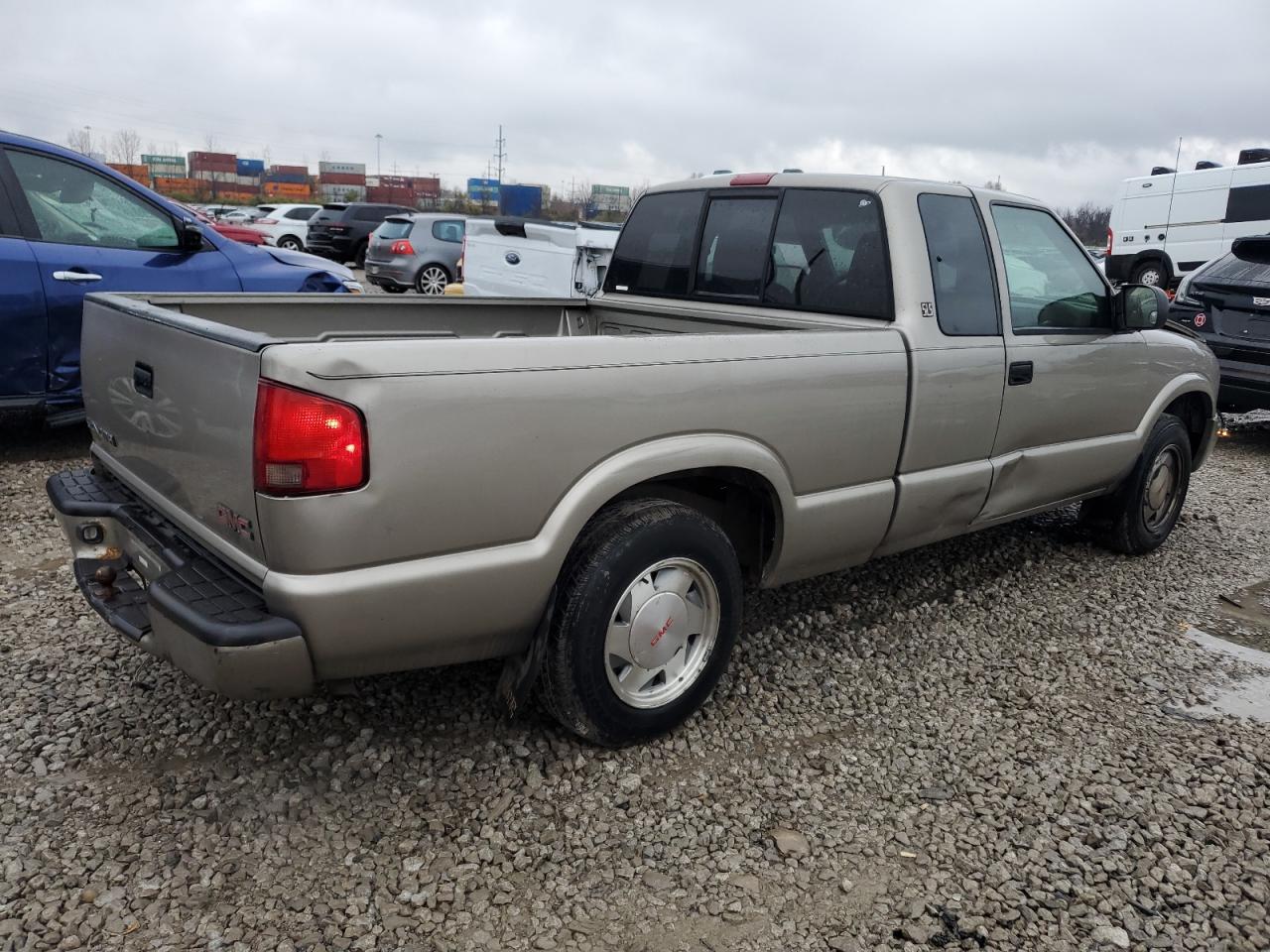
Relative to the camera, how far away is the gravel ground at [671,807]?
2.40 meters

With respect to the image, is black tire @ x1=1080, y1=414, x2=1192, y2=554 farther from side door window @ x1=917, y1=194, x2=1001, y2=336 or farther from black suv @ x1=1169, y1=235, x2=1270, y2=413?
black suv @ x1=1169, y1=235, x2=1270, y2=413

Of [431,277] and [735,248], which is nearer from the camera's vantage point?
[735,248]

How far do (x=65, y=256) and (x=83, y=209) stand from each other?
394 millimetres

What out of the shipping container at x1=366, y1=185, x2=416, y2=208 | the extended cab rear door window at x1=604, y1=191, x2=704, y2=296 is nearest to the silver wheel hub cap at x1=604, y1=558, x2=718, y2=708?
the extended cab rear door window at x1=604, y1=191, x2=704, y2=296

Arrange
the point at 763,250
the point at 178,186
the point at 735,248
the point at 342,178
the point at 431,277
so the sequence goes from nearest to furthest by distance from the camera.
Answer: the point at 763,250
the point at 735,248
the point at 431,277
the point at 178,186
the point at 342,178

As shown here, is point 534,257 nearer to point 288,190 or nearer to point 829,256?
point 829,256

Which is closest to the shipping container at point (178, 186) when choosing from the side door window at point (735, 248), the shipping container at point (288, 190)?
the shipping container at point (288, 190)

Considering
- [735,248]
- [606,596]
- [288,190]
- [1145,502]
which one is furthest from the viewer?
[288,190]

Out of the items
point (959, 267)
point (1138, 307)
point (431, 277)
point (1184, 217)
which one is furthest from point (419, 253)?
point (959, 267)

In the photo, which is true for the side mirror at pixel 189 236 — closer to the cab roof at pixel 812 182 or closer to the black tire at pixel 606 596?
the cab roof at pixel 812 182

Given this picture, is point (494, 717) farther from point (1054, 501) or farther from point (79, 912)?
point (1054, 501)

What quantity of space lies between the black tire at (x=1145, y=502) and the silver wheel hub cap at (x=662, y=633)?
301 centimetres

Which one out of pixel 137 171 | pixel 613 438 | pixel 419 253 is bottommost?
pixel 613 438

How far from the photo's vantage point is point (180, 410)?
2.66m
